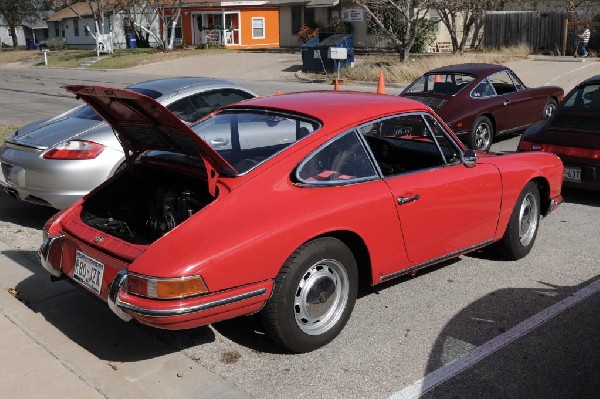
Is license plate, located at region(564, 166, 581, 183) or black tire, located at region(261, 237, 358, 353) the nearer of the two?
black tire, located at region(261, 237, 358, 353)

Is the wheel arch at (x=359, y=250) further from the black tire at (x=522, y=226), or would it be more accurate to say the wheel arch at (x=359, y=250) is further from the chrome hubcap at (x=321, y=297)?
the black tire at (x=522, y=226)

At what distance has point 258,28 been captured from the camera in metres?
Result: 45.6

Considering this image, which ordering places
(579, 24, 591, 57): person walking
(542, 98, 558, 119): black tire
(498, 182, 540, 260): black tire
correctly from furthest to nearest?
(579, 24, 591, 57): person walking < (542, 98, 558, 119): black tire < (498, 182, 540, 260): black tire

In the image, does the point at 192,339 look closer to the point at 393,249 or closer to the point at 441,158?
the point at 393,249

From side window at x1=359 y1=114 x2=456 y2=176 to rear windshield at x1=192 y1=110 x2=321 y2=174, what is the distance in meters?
0.58

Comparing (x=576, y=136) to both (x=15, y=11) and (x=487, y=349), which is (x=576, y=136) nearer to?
(x=487, y=349)

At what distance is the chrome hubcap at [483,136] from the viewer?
10.7 meters

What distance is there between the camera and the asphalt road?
12.4 feet

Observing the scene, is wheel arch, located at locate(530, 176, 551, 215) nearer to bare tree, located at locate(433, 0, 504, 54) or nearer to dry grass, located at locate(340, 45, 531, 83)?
dry grass, located at locate(340, 45, 531, 83)

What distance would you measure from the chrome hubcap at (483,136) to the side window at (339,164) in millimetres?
6637

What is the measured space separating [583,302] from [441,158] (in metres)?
1.51

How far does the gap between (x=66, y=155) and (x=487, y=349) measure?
14.5 feet

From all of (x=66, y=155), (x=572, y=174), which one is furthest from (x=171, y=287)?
(x=572, y=174)

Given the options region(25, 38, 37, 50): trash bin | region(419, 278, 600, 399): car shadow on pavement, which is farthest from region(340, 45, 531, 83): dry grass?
region(25, 38, 37, 50): trash bin
